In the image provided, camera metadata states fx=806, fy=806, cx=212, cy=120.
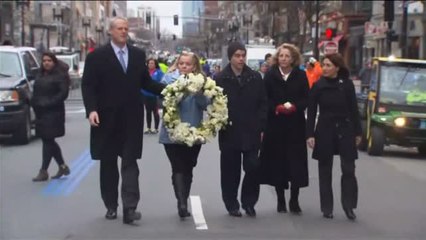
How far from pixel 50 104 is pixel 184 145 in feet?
10.9

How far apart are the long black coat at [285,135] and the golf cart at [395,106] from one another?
6349mm

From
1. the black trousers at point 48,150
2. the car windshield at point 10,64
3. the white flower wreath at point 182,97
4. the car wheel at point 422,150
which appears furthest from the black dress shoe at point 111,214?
the car wheel at point 422,150

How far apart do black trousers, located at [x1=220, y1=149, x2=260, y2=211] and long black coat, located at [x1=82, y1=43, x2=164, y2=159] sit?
982 millimetres

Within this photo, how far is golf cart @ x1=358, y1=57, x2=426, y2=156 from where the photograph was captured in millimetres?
14523

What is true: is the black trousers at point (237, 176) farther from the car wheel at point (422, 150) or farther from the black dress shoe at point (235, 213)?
the car wheel at point (422, 150)

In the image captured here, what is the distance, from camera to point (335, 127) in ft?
28.0

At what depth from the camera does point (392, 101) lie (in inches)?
588

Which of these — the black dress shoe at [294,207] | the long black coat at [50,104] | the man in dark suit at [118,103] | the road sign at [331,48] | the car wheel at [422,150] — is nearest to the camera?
the man in dark suit at [118,103]

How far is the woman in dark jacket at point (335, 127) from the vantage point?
852 cm

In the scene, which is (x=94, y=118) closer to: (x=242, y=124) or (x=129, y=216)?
(x=129, y=216)

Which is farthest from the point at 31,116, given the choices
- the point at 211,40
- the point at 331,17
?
the point at 211,40

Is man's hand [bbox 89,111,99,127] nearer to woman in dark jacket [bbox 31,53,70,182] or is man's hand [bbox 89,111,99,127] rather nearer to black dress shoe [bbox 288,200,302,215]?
black dress shoe [bbox 288,200,302,215]

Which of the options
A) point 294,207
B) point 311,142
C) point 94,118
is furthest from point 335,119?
point 94,118

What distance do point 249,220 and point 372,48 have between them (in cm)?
4832
